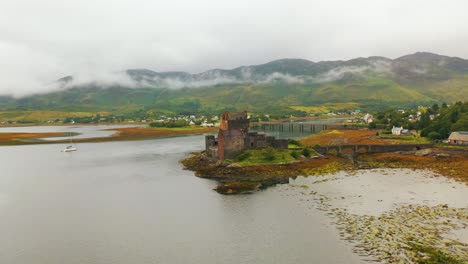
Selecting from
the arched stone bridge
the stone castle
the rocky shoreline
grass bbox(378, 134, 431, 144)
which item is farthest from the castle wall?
grass bbox(378, 134, 431, 144)

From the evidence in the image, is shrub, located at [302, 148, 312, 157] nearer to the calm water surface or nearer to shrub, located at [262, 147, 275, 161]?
shrub, located at [262, 147, 275, 161]

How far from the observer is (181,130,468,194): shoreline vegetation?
57.3m

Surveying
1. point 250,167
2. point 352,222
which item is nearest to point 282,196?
point 352,222

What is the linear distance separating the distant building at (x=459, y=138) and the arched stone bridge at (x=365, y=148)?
5.63 meters

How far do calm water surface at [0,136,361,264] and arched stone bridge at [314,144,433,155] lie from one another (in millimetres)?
31218

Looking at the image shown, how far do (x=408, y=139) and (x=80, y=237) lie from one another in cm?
8193

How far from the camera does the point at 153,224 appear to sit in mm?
39812

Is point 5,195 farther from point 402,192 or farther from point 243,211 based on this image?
point 402,192

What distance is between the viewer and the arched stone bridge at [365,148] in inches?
3145

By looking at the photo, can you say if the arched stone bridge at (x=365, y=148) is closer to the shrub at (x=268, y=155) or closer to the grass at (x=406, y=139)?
the grass at (x=406, y=139)

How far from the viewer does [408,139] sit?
92688 millimetres

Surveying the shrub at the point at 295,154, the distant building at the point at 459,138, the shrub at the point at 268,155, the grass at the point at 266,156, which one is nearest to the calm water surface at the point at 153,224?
the grass at the point at 266,156

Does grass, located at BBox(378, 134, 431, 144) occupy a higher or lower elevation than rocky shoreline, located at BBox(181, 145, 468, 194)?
higher

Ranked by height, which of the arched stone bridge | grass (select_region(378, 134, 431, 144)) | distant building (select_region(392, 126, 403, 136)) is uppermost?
distant building (select_region(392, 126, 403, 136))
